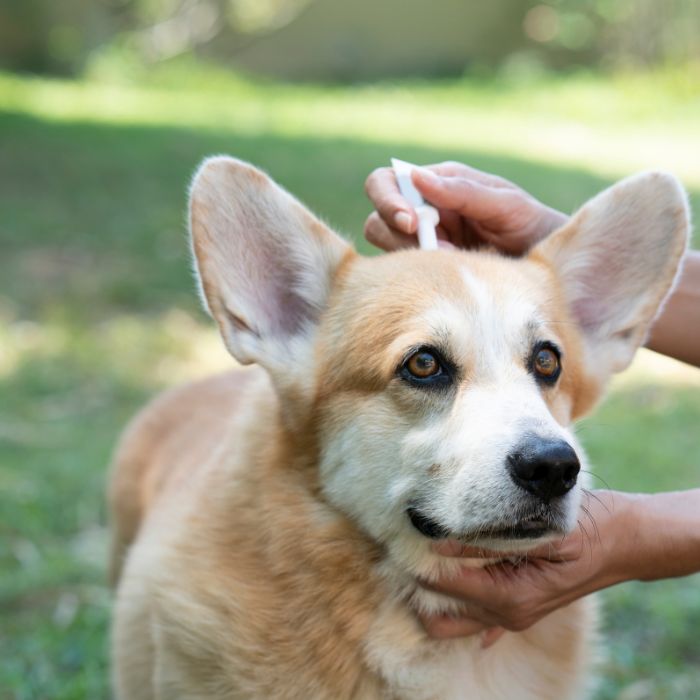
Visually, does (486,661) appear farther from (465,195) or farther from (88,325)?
(88,325)

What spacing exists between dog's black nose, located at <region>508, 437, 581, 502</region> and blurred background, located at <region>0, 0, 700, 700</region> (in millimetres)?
1678

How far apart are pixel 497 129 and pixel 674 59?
5.74 m

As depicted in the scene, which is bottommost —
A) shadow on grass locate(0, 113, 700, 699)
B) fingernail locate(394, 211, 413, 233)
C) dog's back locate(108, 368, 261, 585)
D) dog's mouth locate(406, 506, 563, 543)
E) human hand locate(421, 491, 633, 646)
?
shadow on grass locate(0, 113, 700, 699)

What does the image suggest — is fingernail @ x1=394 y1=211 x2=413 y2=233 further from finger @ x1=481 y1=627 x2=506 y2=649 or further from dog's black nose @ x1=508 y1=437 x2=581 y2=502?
finger @ x1=481 y1=627 x2=506 y2=649

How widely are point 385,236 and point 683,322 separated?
102cm

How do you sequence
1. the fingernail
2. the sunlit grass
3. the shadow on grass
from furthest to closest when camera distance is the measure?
the sunlit grass, the shadow on grass, the fingernail

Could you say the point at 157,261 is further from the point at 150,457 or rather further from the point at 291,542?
the point at 291,542

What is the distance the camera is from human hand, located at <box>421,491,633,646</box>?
245cm

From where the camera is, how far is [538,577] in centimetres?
246

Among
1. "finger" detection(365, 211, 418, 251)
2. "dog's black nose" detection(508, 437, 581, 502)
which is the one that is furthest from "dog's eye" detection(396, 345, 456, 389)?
"finger" detection(365, 211, 418, 251)

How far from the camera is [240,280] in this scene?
2688 millimetres

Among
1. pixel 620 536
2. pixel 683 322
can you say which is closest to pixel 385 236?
pixel 683 322

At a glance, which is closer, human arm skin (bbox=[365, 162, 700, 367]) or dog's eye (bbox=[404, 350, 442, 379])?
dog's eye (bbox=[404, 350, 442, 379])

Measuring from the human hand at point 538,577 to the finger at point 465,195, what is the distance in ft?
3.19
